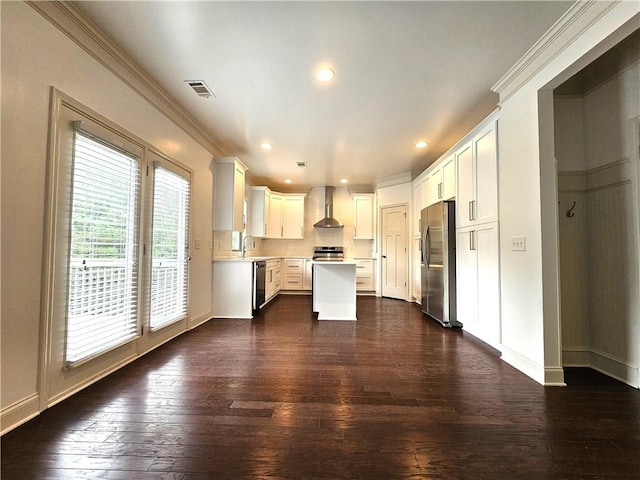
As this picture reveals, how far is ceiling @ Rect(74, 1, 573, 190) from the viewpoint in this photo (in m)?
1.72

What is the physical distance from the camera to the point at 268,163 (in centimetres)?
495

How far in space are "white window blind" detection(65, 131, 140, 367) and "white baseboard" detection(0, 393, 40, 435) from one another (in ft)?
0.80

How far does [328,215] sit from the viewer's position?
6.71m

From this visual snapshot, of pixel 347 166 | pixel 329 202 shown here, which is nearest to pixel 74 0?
pixel 347 166

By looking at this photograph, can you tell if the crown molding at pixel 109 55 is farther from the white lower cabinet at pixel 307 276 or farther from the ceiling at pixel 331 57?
the white lower cabinet at pixel 307 276

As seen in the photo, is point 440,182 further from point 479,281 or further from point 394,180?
point 394,180

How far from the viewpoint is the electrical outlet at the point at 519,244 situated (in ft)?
7.31

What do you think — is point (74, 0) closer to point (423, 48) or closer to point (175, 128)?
point (175, 128)

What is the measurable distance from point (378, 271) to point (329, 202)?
206 cm

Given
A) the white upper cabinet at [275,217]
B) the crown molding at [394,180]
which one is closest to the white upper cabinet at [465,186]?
the crown molding at [394,180]

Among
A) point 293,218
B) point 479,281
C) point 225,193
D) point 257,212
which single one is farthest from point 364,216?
point 479,281

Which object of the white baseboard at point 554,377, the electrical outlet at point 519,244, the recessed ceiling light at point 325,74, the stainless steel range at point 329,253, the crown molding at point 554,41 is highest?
the recessed ceiling light at point 325,74

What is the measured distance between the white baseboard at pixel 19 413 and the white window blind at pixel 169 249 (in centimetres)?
109

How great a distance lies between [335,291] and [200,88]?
3023 millimetres
